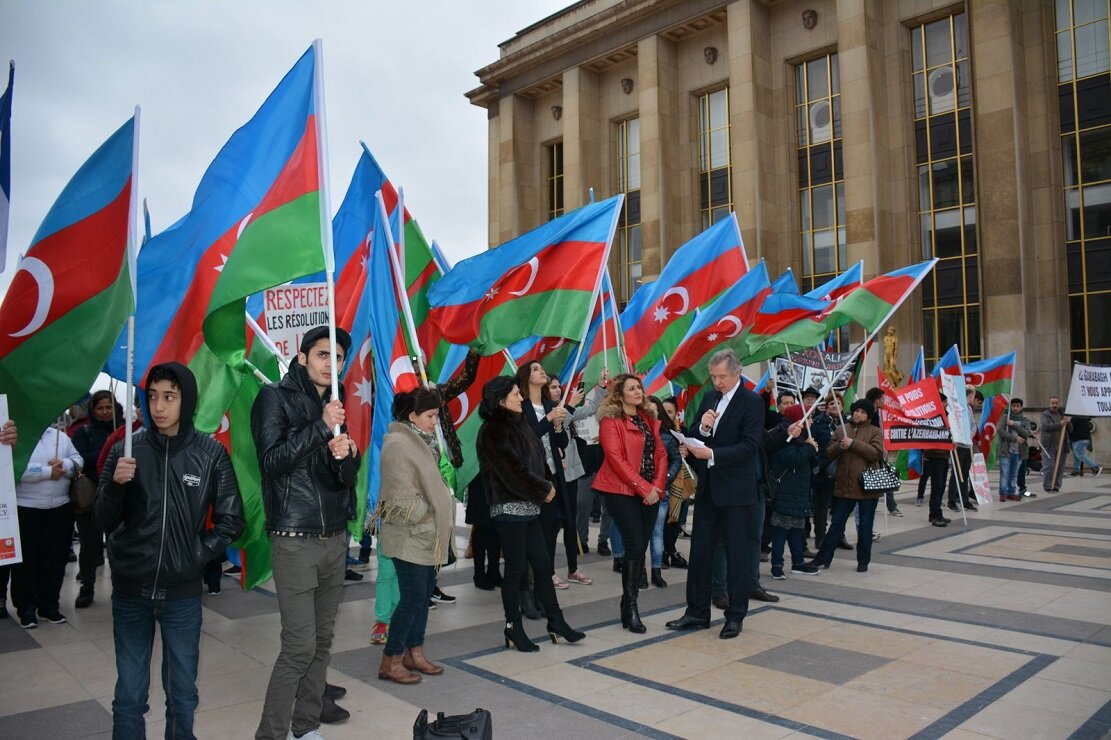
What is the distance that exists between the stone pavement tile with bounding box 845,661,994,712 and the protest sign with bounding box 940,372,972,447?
27.6 ft

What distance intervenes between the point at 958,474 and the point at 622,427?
9.14 metres

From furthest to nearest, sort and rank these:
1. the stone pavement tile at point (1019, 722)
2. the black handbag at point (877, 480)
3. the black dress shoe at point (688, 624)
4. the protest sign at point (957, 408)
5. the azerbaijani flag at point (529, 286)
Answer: the protest sign at point (957, 408) < the black handbag at point (877, 480) < the azerbaijani flag at point (529, 286) < the black dress shoe at point (688, 624) < the stone pavement tile at point (1019, 722)

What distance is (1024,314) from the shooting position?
83.9 feet

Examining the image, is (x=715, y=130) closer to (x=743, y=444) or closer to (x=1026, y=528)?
(x=1026, y=528)

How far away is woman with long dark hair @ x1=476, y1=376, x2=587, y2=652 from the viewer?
239 inches

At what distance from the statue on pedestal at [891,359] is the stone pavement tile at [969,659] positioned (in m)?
22.0

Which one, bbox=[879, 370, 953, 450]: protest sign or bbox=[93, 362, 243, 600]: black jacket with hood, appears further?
bbox=[879, 370, 953, 450]: protest sign

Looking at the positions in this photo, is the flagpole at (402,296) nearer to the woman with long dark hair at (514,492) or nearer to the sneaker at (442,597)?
the woman with long dark hair at (514,492)

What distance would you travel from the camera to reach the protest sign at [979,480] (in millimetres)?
14352

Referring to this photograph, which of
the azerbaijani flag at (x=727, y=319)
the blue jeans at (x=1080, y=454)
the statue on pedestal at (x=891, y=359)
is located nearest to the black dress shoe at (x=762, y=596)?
the azerbaijani flag at (x=727, y=319)

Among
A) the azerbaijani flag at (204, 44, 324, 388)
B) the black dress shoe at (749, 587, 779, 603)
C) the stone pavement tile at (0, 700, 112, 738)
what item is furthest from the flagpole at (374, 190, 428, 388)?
the black dress shoe at (749, 587, 779, 603)

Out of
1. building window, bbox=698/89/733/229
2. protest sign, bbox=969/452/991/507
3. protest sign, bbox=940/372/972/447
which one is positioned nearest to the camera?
protest sign, bbox=940/372/972/447

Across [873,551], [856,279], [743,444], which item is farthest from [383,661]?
[856,279]

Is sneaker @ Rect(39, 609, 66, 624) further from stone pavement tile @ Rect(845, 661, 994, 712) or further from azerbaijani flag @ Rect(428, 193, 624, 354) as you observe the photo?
stone pavement tile @ Rect(845, 661, 994, 712)
